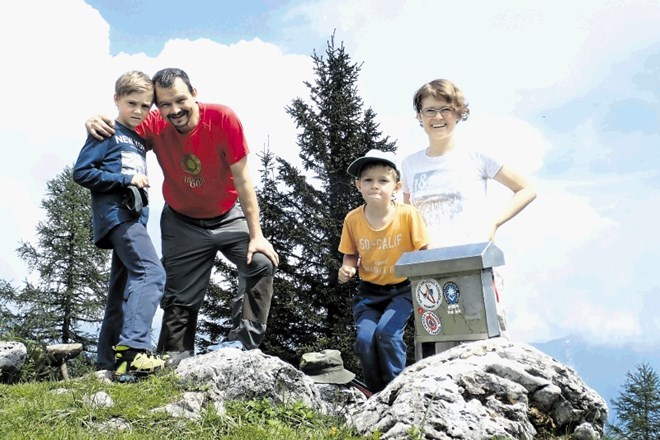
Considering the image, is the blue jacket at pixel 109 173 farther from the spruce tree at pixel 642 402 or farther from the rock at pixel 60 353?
the spruce tree at pixel 642 402

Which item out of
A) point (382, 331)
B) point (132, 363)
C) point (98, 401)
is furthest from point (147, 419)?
point (382, 331)

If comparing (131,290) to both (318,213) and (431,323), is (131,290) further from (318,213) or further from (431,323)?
(318,213)

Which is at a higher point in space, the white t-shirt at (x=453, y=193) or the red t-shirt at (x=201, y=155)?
the red t-shirt at (x=201, y=155)

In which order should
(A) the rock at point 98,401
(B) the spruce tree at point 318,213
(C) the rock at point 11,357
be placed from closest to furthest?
(A) the rock at point 98,401
(C) the rock at point 11,357
(B) the spruce tree at point 318,213

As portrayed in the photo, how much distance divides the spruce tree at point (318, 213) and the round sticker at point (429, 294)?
1384 cm

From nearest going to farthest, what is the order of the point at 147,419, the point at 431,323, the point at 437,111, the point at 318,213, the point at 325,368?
1. the point at 147,419
2. the point at 431,323
3. the point at 437,111
4. the point at 325,368
5. the point at 318,213

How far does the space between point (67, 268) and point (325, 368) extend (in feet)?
64.0

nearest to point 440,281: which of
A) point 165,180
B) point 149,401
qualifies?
point 149,401

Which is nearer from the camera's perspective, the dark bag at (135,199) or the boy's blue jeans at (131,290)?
the boy's blue jeans at (131,290)

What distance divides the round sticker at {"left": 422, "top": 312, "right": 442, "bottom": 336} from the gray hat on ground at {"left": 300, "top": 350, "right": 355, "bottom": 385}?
1288mm

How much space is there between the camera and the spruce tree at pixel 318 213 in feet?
64.5

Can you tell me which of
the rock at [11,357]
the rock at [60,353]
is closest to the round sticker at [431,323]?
the rock at [11,357]

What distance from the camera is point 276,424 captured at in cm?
398

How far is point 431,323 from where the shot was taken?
4371 mm
